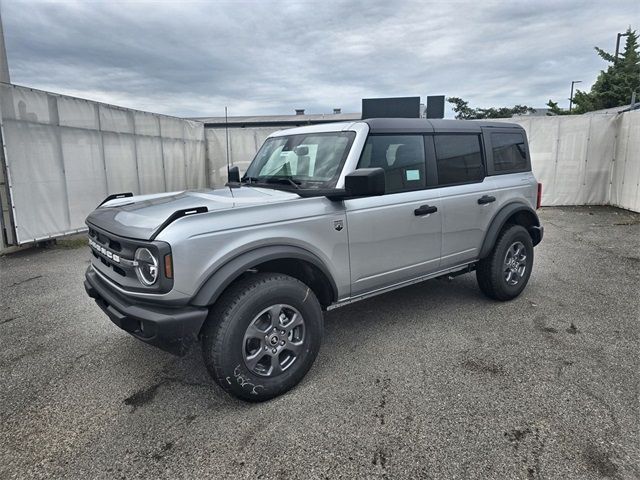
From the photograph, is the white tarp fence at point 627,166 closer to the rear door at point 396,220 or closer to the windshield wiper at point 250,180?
the rear door at point 396,220

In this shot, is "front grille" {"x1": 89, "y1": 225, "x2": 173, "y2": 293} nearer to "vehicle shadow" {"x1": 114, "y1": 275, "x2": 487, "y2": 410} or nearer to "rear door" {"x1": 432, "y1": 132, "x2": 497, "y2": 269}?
"vehicle shadow" {"x1": 114, "y1": 275, "x2": 487, "y2": 410}

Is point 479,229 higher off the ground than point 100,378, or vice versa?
point 479,229

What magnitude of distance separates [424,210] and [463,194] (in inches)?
24.8

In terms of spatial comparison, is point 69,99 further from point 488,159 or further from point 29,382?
point 488,159

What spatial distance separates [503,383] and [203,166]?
12.9 m

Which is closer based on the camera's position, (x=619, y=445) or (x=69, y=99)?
(x=619, y=445)

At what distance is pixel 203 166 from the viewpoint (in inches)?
564

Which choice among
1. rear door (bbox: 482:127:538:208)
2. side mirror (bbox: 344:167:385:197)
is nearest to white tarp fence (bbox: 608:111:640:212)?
rear door (bbox: 482:127:538:208)

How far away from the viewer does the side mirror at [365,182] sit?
9.39 ft

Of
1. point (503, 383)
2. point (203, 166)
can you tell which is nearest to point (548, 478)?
point (503, 383)

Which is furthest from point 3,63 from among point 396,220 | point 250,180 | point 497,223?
point 497,223

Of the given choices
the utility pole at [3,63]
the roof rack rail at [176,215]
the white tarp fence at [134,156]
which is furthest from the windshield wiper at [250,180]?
the utility pole at [3,63]

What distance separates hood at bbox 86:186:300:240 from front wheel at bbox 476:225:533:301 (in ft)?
7.89

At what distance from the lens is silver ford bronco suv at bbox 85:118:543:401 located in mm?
2551
